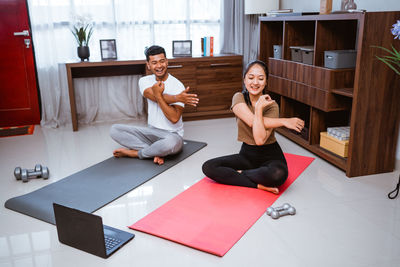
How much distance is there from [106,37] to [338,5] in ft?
7.95

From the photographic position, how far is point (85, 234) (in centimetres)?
181

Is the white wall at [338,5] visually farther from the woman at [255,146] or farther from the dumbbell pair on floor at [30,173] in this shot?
the dumbbell pair on floor at [30,173]

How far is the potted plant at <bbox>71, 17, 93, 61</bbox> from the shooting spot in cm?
387

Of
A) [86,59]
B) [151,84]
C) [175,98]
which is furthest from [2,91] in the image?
[175,98]

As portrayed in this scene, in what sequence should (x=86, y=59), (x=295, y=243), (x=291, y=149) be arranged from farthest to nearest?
(x=86, y=59), (x=291, y=149), (x=295, y=243)

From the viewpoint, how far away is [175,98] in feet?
9.46

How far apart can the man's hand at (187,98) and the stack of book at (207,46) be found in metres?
1.61

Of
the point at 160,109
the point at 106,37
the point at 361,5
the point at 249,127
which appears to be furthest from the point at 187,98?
the point at 106,37

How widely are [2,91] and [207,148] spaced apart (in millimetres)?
2406

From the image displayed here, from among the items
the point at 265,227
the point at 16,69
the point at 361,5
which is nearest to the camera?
the point at 265,227

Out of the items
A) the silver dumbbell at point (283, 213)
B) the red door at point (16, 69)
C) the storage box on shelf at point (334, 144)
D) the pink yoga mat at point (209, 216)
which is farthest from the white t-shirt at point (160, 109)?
the red door at point (16, 69)

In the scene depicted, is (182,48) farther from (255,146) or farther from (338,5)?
(255,146)

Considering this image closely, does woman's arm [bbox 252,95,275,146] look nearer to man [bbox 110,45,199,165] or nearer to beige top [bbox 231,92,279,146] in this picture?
beige top [bbox 231,92,279,146]

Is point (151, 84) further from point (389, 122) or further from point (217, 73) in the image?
point (389, 122)
